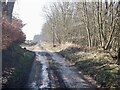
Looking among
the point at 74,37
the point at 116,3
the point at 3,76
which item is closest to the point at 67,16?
the point at 74,37

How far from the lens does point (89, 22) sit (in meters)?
44.7

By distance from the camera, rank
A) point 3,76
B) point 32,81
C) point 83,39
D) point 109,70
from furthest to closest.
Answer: point 83,39
point 109,70
point 32,81
point 3,76

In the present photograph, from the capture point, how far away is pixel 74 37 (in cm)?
5794

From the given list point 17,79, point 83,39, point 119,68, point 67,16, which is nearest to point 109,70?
point 119,68

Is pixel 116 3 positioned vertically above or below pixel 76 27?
above

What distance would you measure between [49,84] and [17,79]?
80.8 inches

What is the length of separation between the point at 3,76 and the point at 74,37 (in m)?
41.9

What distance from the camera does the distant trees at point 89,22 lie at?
97.5 ft

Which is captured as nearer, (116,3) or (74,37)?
(116,3)

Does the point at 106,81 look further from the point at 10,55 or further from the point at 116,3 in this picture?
the point at 116,3

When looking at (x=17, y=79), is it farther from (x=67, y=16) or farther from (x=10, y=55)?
(x=67, y=16)

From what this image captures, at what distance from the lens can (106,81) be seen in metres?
17.5

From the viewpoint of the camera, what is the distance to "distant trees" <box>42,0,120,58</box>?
97.5 feet

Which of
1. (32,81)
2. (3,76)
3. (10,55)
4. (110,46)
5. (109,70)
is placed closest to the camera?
(3,76)
